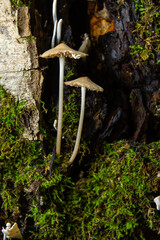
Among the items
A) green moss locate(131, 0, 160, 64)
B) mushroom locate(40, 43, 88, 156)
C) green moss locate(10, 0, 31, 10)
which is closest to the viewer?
mushroom locate(40, 43, 88, 156)

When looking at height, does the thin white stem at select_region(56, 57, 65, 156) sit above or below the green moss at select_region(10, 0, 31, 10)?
below

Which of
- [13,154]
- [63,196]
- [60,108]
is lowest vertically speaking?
[63,196]

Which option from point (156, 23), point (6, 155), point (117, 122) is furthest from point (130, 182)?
point (156, 23)

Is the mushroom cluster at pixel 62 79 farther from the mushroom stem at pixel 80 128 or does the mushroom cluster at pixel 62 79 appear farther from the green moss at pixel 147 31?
the green moss at pixel 147 31

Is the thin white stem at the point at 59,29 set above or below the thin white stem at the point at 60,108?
above

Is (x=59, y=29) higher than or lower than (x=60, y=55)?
higher

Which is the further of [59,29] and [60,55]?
[59,29]

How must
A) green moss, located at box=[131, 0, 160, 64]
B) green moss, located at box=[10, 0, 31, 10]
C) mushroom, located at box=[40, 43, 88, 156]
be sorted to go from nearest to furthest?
1. mushroom, located at box=[40, 43, 88, 156]
2. green moss, located at box=[10, 0, 31, 10]
3. green moss, located at box=[131, 0, 160, 64]

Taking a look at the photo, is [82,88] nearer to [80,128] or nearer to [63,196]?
[80,128]

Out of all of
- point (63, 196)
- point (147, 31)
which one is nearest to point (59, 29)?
point (147, 31)

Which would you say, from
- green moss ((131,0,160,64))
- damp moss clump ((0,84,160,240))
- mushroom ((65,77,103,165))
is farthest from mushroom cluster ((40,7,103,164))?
green moss ((131,0,160,64))

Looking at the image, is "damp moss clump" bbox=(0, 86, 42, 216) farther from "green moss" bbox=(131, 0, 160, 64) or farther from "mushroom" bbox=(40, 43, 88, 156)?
"green moss" bbox=(131, 0, 160, 64)

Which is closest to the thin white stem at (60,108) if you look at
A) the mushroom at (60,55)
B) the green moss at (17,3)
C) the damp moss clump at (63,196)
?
the mushroom at (60,55)
